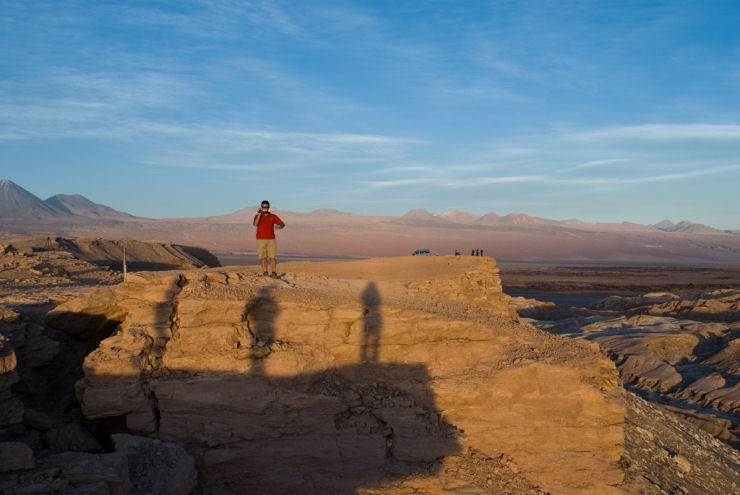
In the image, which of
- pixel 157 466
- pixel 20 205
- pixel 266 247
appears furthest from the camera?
pixel 20 205

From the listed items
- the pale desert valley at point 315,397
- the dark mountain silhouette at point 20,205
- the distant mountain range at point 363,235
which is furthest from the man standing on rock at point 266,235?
the dark mountain silhouette at point 20,205

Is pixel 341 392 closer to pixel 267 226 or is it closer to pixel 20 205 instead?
pixel 267 226

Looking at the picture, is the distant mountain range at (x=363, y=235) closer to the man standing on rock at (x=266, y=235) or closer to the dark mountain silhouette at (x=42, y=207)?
the dark mountain silhouette at (x=42, y=207)

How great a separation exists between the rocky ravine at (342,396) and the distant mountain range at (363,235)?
8566 cm

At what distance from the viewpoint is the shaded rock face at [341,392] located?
218 inches

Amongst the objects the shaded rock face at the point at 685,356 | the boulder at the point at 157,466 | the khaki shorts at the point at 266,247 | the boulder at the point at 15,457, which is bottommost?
the shaded rock face at the point at 685,356

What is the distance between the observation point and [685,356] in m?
13.6

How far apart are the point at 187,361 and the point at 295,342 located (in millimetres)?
1252

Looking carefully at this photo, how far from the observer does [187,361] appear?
5.70 m

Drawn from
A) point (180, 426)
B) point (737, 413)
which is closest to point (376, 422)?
point (180, 426)

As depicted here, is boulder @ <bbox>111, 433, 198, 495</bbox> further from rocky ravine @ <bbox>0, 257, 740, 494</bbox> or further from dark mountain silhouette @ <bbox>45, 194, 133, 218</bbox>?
dark mountain silhouette @ <bbox>45, 194, 133, 218</bbox>

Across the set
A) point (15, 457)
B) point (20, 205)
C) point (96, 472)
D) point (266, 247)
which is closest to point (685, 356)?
point (266, 247)

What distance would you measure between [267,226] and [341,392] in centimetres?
341

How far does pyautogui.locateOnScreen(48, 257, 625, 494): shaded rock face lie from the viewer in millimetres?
5543
